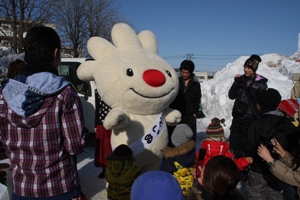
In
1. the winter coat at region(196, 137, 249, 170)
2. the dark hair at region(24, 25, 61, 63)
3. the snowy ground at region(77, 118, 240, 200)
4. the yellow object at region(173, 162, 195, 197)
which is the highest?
the dark hair at region(24, 25, 61, 63)

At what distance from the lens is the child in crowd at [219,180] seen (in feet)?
6.04

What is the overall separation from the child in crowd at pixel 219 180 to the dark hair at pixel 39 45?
50.7 inches

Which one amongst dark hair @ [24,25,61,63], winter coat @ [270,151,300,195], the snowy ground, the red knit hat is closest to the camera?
dark hair @ [24,25,61,63]

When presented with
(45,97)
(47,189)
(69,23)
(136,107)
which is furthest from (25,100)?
(69,23)

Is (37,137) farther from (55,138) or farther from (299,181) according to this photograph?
(299,181)

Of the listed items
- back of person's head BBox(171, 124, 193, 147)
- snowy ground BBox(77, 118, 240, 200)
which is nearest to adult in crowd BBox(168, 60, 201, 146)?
back of person's head BBox(171, 124, 193, 147)

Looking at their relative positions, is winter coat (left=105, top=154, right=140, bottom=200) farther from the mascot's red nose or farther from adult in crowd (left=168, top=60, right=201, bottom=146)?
adult in crowd (left=168, top=60, right=201, bottom=146)

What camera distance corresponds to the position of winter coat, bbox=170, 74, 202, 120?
181 inches

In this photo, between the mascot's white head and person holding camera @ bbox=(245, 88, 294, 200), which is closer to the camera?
person holding camera @ bbox=(245, 88, 294, 200)

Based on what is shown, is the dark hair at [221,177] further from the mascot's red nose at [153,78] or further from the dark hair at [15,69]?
the dark hair at [15,69]

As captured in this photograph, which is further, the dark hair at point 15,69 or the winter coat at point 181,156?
the dark hair at point 15,69

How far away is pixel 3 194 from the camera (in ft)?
9.45

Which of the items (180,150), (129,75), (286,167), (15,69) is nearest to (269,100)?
(286,167)

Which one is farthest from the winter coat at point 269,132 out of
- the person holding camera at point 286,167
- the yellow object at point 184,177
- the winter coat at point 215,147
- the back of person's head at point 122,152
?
the back of person's head at point 122,152
